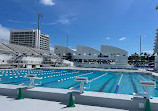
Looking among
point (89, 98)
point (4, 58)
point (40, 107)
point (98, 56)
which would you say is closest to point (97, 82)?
point (89, 98)

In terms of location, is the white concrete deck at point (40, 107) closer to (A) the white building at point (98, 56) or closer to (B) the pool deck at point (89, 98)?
(B) the pool deck at point (89, 98)

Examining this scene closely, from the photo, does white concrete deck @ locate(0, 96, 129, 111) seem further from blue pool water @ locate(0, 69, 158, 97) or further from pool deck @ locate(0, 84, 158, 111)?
blue pool water @ locate(0, 69, 158, 97)

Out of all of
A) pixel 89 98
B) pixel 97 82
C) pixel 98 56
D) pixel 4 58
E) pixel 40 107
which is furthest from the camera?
pixel 98 56

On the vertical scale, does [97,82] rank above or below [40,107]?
below

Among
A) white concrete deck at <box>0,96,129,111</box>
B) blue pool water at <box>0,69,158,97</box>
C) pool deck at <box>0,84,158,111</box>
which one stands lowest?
blue pool water at <box>0,69,158,97</box>

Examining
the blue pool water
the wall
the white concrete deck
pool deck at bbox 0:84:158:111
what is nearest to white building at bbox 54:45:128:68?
the wall


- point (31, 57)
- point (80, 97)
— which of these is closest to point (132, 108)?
point (80, 97)

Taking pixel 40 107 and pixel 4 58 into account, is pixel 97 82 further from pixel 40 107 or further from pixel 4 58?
pixel 4 58

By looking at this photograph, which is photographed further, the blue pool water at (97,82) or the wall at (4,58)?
the wall at (4,58)

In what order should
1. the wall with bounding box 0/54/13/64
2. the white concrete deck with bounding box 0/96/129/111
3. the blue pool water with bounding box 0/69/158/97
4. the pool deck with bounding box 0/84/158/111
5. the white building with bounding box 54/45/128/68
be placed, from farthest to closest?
the white building with bounding box 54/45/128/68 < the wall with bounding box 0/54/13/64 < the blue pool water with bounding box 0/69/158/97 < the pool deck with bounding box 0/84/158/111 < the white concrete deck with bounding box 0/96/129/111

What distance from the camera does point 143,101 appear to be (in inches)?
132

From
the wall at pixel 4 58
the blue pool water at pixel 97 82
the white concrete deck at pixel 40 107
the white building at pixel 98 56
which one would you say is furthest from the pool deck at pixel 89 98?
the white building at pixel 98 56

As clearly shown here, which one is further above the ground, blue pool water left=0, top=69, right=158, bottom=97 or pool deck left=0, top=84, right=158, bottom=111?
pool deck left=0, top=84, right=158, bottom=111

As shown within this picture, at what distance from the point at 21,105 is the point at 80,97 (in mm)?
1776
